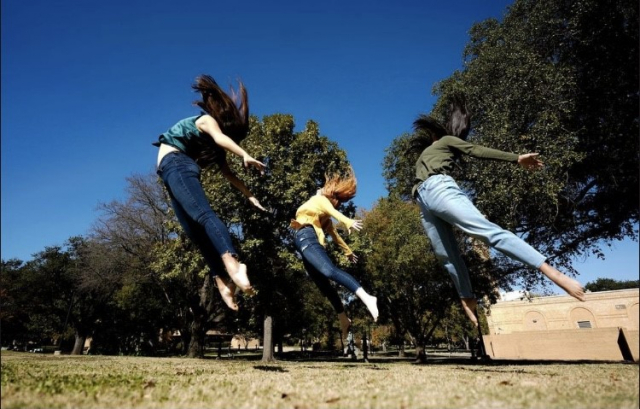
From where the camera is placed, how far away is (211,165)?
4.43m

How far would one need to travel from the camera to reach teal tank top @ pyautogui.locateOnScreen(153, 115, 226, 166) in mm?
3965

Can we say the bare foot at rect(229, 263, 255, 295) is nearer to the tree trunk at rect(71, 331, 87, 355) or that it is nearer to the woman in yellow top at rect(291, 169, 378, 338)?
the woman in yellow top at rect(291, 169, 378, 338)

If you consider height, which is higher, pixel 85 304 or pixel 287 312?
pixel 85 304

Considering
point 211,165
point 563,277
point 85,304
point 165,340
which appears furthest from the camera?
point 165,340

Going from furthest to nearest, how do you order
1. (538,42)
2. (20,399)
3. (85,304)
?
(85,304)
(538,42)
(20,399)

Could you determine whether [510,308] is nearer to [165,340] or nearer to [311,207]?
[165,340]

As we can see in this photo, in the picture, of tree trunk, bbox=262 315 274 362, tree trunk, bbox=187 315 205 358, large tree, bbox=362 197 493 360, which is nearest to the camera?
large tree, bbox=362 197 493 360

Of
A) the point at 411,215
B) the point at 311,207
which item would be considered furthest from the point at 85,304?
the point at 311,207

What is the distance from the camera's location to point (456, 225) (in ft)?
13.6

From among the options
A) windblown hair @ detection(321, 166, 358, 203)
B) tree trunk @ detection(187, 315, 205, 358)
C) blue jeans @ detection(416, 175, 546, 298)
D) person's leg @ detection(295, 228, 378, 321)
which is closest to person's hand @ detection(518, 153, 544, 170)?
blue jeans @ detection(416, 175, 546, 298)

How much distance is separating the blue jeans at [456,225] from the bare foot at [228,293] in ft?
8.18

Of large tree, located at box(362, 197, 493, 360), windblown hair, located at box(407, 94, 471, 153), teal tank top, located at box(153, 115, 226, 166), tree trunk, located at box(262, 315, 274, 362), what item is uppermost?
large tree, located at box(362, 197, 493, 360)

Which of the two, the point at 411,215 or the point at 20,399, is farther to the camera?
the point at 411,215

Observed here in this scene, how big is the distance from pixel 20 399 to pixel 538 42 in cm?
1729
